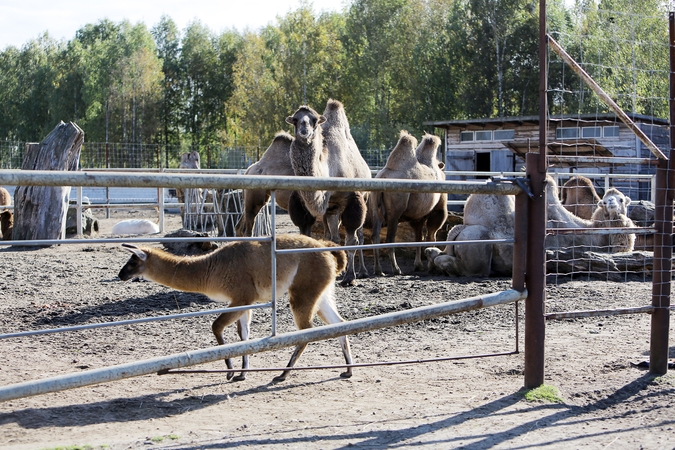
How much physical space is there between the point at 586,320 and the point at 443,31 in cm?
4060

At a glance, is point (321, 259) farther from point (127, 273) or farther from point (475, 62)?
point (475, 62)

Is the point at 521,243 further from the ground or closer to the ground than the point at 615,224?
further from the ground

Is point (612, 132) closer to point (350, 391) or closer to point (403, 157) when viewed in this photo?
point (403, 157)

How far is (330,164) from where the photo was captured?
1090cm

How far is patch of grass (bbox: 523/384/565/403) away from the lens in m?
4.46

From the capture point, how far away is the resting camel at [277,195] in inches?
426

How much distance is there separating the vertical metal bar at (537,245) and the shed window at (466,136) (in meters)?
29.8

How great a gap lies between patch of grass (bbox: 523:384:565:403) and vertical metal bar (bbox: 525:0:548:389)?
12 cm

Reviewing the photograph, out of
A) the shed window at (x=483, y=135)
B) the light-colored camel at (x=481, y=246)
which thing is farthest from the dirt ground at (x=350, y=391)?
the shed window at (x=483, y=135)

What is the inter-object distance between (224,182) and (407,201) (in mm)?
8508

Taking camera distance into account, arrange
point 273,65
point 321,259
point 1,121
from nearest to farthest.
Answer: point 321,259
point 273,65
point 1,121

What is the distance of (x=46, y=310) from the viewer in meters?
7.52

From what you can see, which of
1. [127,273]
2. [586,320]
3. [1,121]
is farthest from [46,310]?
[1,121]

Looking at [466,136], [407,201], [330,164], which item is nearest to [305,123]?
[330,164]
